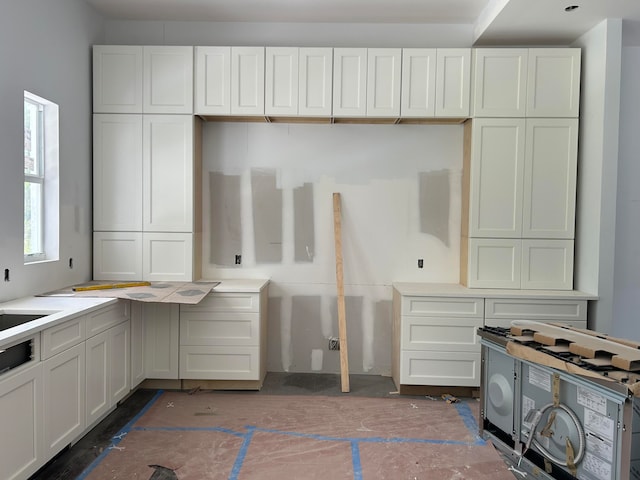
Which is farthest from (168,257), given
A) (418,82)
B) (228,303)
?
(418,82)

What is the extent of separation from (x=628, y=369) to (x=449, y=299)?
1.70 meters

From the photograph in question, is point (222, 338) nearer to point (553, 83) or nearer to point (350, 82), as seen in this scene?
point (350, 82)

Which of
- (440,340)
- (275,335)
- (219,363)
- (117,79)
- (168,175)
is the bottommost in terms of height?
(219,363)

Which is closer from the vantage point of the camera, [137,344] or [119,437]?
[119,437]

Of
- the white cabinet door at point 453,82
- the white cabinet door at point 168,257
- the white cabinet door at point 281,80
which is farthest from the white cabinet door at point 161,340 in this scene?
the white cabinet door at point 453,82

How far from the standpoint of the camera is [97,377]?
2957 mm

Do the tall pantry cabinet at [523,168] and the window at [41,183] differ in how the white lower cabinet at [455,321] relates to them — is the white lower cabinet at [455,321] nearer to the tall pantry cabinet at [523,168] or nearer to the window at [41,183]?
the tall pantry cabinet at [523,168]

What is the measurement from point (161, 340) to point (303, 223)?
5.34 feet

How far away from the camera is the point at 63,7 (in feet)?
11.1

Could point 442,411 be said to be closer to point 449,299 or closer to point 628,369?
point 449,299

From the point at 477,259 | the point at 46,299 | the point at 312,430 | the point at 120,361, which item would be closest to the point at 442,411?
the point at 312,430

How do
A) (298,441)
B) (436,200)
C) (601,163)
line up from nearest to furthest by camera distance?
(298,441)
(601,163)
(436,200)

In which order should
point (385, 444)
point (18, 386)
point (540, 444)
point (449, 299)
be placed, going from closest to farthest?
point (18, 386) → point (540, 444) → point (385, 444) → point (449, 299)

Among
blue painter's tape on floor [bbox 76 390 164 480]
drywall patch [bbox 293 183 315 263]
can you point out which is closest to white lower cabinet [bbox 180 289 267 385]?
blue painter's tape on floor [bbox 76 390 164 480]
